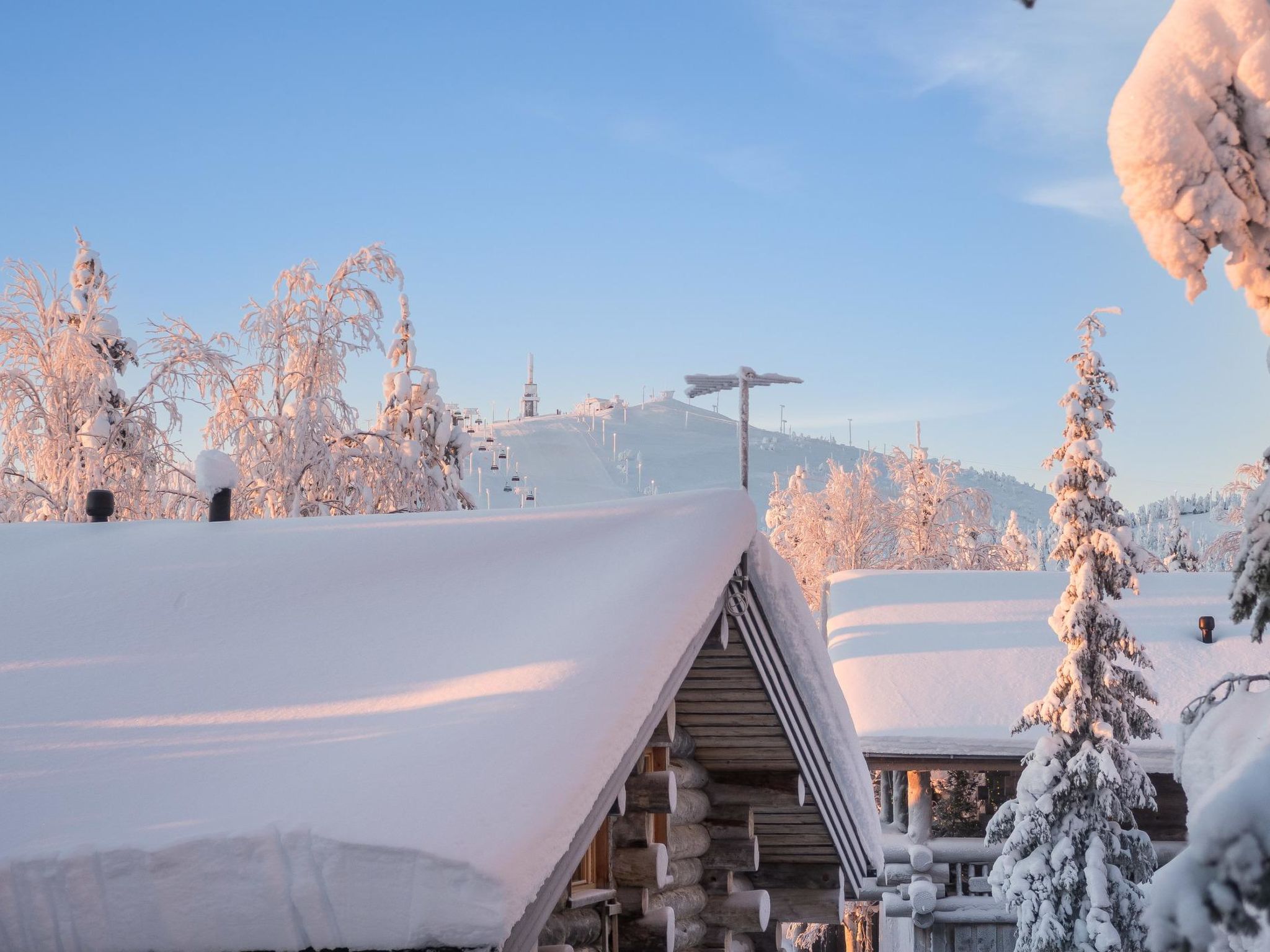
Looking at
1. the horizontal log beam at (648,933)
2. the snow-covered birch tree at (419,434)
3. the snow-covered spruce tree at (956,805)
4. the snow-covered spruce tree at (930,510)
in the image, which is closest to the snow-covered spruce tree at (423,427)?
the snow-covered birch tree at (419,434)

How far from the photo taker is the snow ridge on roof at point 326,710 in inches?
157

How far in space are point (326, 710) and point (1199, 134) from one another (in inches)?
149

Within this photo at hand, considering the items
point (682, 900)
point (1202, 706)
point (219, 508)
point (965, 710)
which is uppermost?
point (219, 508)

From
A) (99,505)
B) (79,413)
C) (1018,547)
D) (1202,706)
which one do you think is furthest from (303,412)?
(1018,547)

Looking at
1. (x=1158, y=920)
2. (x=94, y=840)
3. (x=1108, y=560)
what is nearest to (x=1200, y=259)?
(x=1158, y=920)

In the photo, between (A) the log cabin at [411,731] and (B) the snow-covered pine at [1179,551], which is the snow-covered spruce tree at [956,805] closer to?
(A) the log cabin at [411,731]

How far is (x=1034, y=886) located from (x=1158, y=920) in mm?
14588

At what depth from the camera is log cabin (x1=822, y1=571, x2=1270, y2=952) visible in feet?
59.6

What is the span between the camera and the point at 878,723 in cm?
1838

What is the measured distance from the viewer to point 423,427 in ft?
82.6

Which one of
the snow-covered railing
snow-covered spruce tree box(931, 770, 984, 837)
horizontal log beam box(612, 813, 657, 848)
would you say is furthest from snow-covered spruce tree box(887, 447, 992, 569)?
the snow-covered railing

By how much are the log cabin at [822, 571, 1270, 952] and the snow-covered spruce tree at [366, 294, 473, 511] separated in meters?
7.88

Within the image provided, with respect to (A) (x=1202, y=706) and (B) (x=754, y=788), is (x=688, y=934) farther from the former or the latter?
(A) (x=1202, y=706)

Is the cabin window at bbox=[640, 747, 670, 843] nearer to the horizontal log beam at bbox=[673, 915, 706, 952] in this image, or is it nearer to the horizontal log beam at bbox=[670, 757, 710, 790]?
the horizontal log beam at bbox=[670, 757, 710, 790]
